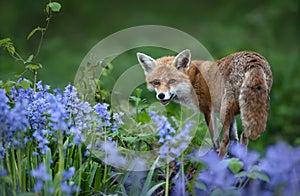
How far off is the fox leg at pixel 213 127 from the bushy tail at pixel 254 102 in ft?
2.44

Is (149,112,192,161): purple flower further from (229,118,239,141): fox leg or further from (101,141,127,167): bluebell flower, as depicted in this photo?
(229,118,239,141): fox leg

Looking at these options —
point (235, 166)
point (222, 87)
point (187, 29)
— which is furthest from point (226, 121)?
point (187, 29)

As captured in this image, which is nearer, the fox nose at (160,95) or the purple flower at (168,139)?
the purple flower at (168,139)

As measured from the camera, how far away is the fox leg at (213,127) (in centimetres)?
449

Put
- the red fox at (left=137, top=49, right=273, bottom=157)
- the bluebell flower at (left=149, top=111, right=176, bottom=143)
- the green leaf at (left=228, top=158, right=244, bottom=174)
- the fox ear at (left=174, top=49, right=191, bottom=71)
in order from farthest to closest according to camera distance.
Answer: the fox ear at (left=174, top=49, right=191, bottom=71), the red fox at (left=137, top=49, right=273, bottom=157), the bluebell flower at (left=149, top=111, right=176, bottom=143), the green leaf at (left=228, top=158, right=244, bottom=174)

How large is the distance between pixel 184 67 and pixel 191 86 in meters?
0.17

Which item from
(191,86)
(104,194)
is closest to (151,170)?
(104,194)

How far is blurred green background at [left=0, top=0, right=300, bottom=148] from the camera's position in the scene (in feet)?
27.3

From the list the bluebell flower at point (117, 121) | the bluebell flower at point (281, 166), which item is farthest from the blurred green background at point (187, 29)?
the bluebell flower at point (281, 166)

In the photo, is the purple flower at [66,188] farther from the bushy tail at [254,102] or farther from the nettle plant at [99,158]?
the bushy tail at [254,102]

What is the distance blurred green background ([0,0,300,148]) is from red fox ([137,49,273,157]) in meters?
3.16

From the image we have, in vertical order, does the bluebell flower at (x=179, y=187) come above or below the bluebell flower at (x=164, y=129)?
below

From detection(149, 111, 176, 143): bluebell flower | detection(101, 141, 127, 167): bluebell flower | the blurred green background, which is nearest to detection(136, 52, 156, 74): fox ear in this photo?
detection(101, 141, 127, 167): bluebell flower

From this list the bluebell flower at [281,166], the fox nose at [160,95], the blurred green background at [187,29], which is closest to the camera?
the bluebell flower at [281,166]
